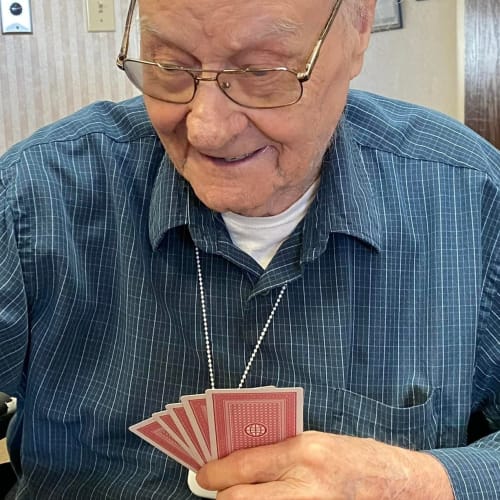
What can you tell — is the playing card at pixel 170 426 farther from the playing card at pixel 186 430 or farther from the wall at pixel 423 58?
the wall at pixel 423 58

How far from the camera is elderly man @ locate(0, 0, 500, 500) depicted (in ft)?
3.29

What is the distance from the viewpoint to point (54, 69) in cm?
233

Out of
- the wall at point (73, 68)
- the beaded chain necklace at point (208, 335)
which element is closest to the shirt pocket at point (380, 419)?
the beaded chain necklace at point (208, 335)

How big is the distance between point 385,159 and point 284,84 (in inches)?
12.0

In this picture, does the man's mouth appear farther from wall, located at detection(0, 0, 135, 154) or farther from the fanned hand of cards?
wall, located at detection(0, 0, 135, 154)

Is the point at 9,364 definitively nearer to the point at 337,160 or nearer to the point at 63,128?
the point at 63,128

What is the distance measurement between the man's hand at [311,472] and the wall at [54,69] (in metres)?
1.73

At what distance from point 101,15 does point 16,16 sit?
26 centimetres

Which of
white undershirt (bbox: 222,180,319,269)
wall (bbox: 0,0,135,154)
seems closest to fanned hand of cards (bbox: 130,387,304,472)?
white undershirt (bbox: 222,180,319,269)

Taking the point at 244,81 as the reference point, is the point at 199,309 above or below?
below

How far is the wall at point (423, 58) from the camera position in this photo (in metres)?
2.08

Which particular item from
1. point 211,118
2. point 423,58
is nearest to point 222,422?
point 211,118

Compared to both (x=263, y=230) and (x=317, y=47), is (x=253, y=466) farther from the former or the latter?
(x=317, y=47)

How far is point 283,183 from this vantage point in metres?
0.94
